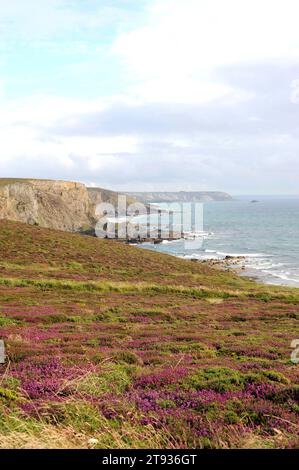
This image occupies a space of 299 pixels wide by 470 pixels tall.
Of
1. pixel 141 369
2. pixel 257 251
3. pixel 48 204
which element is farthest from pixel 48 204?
pixel 141 369

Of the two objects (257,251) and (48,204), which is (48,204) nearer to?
(48,204)

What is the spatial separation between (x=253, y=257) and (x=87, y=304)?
277 feet

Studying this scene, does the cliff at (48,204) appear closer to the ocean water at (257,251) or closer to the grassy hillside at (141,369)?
the ocean water at (257,251)

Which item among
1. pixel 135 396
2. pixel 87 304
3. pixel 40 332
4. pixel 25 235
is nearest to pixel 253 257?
pixel 25 235

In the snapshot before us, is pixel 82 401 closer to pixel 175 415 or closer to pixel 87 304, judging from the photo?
pixel 175 415

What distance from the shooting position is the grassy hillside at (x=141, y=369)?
27.9 ft

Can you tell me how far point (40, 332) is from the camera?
65.1 feet

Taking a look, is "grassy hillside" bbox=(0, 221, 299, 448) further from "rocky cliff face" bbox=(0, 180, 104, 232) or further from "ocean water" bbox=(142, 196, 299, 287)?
"rocky cliff face" bbox=(0, 180, 104, 232)

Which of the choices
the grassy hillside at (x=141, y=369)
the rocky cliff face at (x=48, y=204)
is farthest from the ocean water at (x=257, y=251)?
the grassy hillside at (x=141, y=369)

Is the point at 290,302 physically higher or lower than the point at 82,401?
lower

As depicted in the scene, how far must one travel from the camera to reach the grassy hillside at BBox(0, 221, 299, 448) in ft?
27.9

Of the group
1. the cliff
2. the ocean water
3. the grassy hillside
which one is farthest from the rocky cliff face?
the grassy hillside

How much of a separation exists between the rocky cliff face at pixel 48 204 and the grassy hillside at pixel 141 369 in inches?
3845

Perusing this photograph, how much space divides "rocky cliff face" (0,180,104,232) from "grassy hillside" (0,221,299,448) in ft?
320
